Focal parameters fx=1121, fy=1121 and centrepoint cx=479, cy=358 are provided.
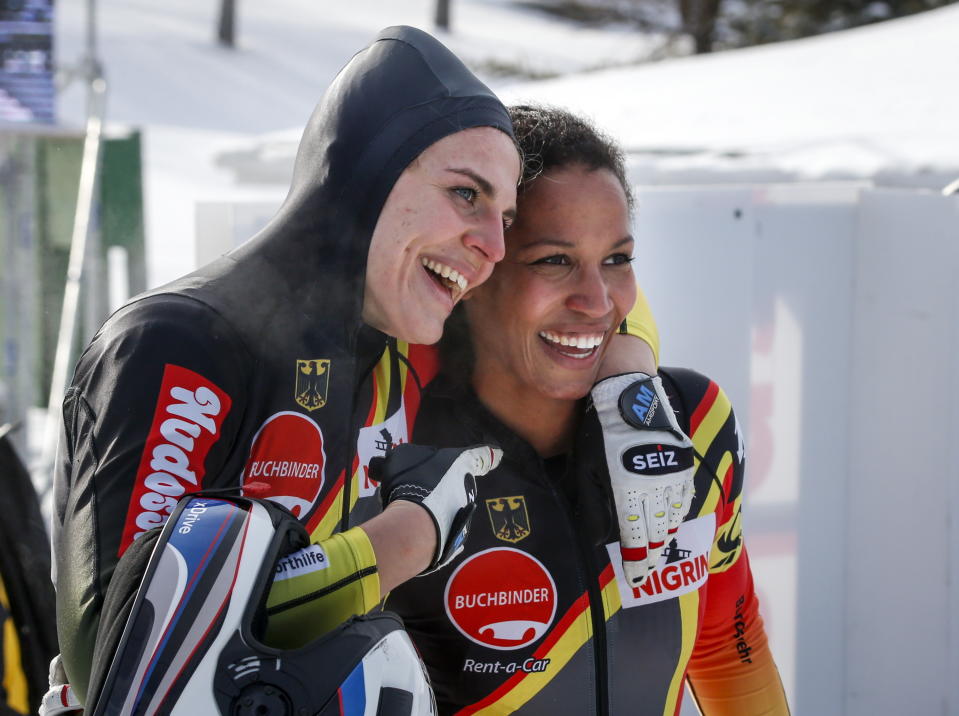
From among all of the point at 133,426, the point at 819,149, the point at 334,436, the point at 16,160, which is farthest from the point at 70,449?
the point at 16,160

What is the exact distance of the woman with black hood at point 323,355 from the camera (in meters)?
1.42

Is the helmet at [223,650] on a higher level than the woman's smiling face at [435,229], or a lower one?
lower

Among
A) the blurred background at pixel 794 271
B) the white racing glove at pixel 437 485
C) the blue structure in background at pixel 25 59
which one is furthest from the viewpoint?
the blue structure in background at pixel 25 59

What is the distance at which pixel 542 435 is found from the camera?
2104 millimetres

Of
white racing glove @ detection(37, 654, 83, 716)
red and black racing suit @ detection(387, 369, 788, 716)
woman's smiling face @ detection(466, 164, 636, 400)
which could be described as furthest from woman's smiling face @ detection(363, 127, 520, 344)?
white racing glove @ detection(37, 654, 83, 716)

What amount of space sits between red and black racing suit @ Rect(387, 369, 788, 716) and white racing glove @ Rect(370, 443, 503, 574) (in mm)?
284

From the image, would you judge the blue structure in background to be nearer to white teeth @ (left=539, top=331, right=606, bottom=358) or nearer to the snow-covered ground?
the snow-covered ground

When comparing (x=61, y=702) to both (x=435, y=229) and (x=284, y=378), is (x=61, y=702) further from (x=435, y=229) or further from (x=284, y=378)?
(x=435, y=229)

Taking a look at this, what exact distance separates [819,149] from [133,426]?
3.19 metres

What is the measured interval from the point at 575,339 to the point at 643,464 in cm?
27

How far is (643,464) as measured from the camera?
1.87 metres

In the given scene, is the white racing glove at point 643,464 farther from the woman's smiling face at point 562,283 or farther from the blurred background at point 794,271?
the blurred background at point 794,271

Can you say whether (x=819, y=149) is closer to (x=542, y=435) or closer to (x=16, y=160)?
(x=542, y=435)

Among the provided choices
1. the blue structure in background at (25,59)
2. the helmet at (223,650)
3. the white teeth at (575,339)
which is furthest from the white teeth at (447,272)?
the blue structure in background at (25,59)
